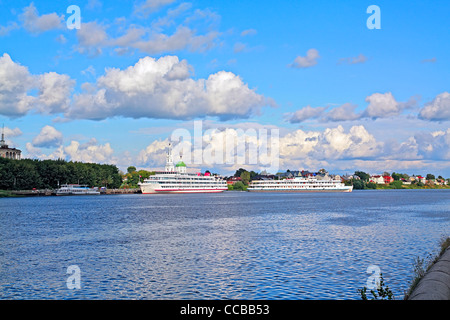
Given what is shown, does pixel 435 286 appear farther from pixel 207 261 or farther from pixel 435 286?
pixel 207 261

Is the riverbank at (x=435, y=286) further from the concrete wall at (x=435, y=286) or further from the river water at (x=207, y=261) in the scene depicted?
the river water at (x=207, y=261)

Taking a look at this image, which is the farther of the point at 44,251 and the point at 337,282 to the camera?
the point at 44,251

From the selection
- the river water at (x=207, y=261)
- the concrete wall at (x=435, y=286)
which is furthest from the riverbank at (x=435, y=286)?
the river water at (x=207, y=261)

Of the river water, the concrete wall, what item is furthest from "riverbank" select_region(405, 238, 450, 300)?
the river water

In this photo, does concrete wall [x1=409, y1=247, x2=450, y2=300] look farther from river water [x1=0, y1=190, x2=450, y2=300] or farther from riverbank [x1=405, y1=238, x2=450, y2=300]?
river water [x1=0, y1=190, x2=450, y2=300]

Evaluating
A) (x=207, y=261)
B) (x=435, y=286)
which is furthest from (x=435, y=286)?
(x=207, y=261)

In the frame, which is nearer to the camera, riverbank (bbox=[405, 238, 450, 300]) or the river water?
riverbank (bbox=[405, 238, 450, 300])

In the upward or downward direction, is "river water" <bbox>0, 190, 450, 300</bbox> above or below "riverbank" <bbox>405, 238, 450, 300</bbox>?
below

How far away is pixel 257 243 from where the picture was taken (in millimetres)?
48062
